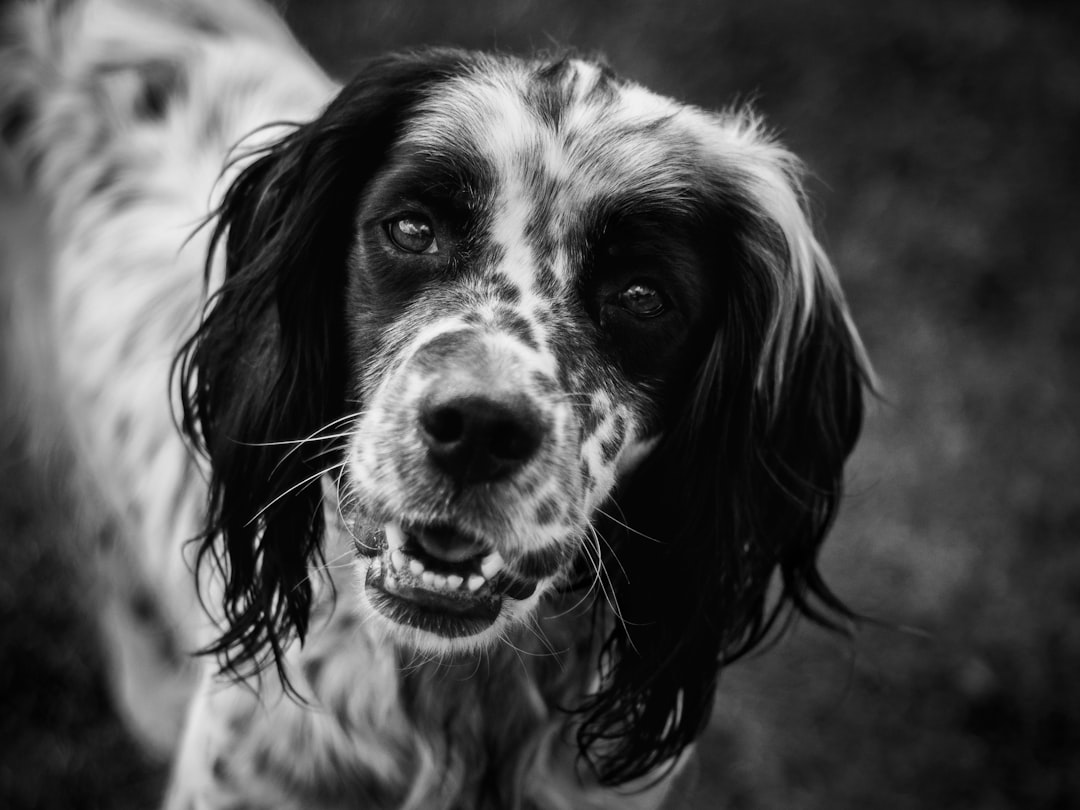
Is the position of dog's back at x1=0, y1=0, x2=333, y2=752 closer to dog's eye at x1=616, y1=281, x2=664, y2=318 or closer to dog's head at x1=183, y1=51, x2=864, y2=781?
dog's head at x1=183, y1=51, x2=864, y2=781

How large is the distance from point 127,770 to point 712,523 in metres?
2.13

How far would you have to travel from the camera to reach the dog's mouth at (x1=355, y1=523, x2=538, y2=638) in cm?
180

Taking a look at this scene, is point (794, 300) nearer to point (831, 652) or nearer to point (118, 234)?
point (118, 234)

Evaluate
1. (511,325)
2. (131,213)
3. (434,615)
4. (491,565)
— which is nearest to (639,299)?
(511,325)

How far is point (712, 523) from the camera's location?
211cm

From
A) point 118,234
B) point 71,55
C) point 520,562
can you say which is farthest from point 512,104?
point 71,55

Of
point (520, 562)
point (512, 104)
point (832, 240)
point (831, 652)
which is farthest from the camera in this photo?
Result: point (832, 240)

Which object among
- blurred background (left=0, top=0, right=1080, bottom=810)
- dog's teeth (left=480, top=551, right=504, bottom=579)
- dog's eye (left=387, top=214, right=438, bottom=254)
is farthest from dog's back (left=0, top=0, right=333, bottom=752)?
dog's teeth (left=480, top=551, right=504, bottom=579)

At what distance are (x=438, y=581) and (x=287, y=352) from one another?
21.9 inches

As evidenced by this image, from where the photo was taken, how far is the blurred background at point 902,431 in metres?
3.46

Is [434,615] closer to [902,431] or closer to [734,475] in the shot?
[734,475]

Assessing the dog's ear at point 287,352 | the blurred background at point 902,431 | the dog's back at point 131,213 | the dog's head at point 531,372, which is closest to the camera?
the dog's head at point 531,372

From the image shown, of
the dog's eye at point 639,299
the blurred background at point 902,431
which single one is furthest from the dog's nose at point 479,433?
the blurred background at point 902,431

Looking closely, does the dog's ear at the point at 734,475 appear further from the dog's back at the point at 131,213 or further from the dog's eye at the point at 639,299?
the dog's back at the point at 131,213
